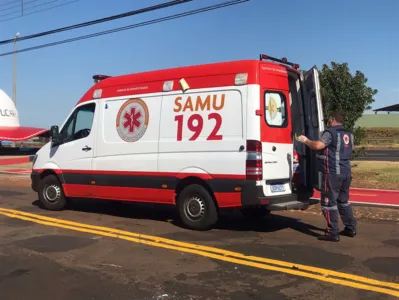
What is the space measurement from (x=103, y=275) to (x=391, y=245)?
4277 millimetres

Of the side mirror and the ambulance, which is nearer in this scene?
the ambulance

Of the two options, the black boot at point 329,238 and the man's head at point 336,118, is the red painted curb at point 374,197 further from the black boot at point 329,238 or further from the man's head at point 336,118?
the man's head at point 336,118

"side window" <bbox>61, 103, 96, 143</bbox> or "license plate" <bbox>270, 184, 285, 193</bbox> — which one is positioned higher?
"side window" <bbox>61, 103, 96, 143</bbox>

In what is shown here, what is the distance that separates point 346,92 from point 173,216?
8.45 m

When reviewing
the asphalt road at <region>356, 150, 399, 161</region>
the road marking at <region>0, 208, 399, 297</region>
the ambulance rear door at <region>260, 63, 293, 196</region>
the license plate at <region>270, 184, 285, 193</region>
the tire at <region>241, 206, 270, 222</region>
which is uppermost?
the ambulance rear door at <region>260, 63, 293, 196</region>

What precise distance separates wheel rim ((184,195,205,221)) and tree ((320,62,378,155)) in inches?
Answer: 335

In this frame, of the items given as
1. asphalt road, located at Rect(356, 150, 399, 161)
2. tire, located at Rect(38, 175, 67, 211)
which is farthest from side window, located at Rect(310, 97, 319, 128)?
asphalt road, located at Rect(356, 150, 399, 161)

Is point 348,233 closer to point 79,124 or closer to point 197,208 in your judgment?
point 197,208

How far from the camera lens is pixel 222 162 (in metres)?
7.26

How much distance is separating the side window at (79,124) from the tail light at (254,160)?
A: 366 centimetres

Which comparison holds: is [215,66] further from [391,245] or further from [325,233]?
[391,245]

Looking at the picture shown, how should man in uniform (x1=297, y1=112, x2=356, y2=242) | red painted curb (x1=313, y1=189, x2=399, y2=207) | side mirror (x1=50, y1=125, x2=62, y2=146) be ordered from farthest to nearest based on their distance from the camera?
red painted curb (x1=313, y1=189, x2=399, y2=207), side mirror (x1=50, y1=125, x2=62, y2=146), man in uniform (x1=297, y1=112, x2=356, y2=242)

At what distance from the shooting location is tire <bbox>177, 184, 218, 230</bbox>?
7.48m

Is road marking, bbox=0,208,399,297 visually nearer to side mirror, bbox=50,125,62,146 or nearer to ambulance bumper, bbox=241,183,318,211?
ambulance bumper, bbox=241,183,318,211
